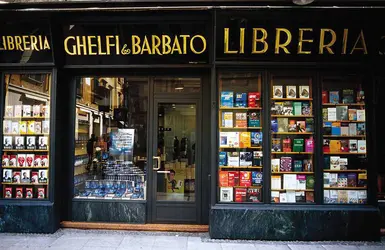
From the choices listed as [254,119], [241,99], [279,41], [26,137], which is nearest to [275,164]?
[254,119]

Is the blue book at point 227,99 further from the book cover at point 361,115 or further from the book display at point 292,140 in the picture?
the book cover at point 361,115

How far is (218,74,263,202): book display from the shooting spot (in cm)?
600

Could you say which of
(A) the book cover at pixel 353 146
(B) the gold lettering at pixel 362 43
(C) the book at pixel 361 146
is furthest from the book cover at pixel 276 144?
(B) the gold lettering at pixel 362 43

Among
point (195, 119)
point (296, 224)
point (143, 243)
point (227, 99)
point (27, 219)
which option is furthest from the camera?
point (195, 119)

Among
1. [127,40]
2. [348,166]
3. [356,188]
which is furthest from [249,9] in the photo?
[356,188]

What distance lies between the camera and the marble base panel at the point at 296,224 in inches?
223

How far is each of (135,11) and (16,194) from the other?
439 centimetres

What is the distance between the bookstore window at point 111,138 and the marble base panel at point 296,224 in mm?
1910

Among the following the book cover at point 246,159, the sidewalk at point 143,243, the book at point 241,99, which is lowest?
the sidewalk at point 143,243

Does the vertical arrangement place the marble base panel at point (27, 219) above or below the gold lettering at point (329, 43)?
below

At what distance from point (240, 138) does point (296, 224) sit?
1.91 metres

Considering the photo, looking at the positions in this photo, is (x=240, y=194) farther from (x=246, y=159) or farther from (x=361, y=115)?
(x=361, y=115)

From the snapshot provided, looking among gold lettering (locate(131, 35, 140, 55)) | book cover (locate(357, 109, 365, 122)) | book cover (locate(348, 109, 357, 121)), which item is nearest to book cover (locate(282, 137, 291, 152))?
book cover (locate(348, 109, 357, 121))

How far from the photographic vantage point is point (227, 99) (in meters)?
6.15
